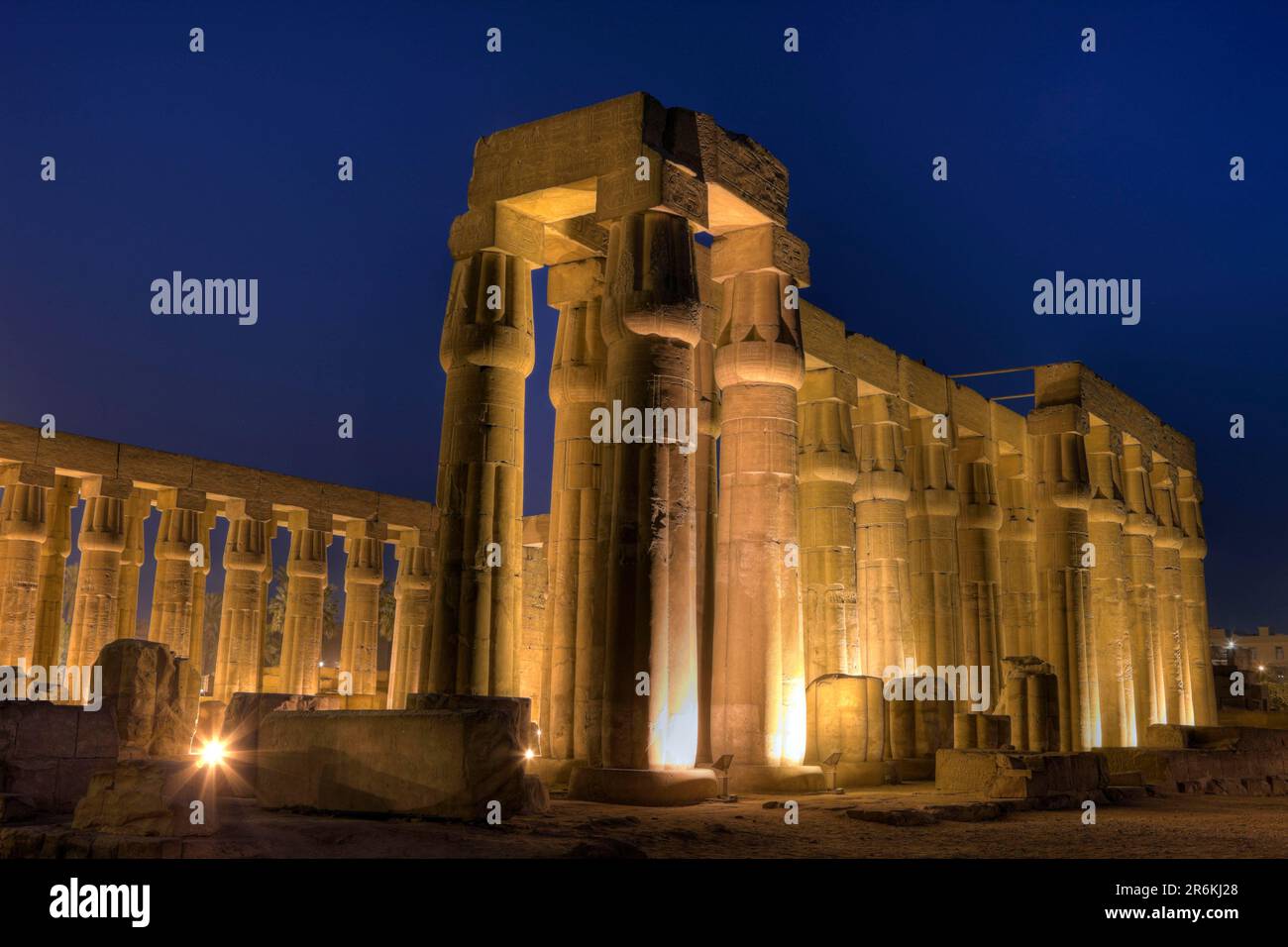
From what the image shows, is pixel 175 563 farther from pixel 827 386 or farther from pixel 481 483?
pixel 481 483

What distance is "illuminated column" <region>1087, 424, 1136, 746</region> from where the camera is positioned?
1110 inches

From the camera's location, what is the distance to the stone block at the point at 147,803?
862 cm

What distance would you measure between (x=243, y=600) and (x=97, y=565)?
4.35 metres

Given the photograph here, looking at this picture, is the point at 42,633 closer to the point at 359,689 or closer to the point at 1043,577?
the point at 359,689

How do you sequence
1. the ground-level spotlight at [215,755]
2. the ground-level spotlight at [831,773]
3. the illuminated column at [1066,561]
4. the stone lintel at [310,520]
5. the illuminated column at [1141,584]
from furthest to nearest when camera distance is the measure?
the stone lintel at [310,520] < the illuminated column at [1141,584] < the illuminated column at [1066,561] < the ground-level spotlight at [831,773] < the ground-level spotlight at [215,755]

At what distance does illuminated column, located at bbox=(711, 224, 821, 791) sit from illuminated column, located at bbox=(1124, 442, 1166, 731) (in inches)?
623

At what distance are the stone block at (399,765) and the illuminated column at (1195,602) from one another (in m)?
27.4

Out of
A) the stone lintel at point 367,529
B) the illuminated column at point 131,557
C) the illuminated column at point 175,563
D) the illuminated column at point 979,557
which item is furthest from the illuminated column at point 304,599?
the illuminated column at point 979,557

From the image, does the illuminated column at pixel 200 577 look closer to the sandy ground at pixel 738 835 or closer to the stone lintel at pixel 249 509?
the stone lintel at pixel 249 509

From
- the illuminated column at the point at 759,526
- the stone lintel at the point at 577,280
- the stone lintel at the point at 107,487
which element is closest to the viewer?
the illuminated column at the point at 759,526

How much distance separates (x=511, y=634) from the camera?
15414 millimetres

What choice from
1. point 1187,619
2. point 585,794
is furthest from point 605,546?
point 1187,619

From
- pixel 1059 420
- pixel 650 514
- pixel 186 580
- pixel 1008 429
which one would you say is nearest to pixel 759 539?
pixel 650 514

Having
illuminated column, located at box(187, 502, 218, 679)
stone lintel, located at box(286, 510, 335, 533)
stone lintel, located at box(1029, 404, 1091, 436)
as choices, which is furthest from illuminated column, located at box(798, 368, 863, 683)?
illuminated column, located at box(187, 502, 218, 679)
